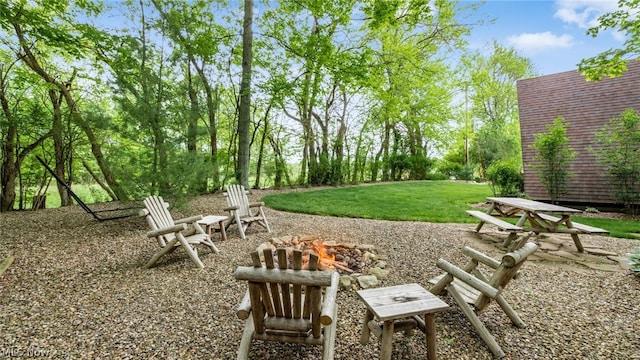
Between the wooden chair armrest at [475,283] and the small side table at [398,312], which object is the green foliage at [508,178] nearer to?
the wooden chair armrest at [475,283]

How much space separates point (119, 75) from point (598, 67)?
9779mm

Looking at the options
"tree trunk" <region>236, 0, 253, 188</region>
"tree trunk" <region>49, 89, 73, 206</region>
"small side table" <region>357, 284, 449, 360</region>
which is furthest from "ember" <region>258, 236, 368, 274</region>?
"tree trunk" <region>49, 89, 73, 206</region>

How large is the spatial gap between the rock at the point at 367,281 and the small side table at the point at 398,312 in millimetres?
770

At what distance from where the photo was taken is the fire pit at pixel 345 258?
289 cm

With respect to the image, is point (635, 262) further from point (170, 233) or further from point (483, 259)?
point (170, 233)

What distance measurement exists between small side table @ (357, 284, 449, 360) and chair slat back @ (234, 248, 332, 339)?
0.41 m

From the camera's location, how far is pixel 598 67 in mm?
5934

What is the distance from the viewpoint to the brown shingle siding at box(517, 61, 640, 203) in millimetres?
7293

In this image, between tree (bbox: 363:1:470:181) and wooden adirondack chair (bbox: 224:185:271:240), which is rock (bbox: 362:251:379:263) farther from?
tree (bbox: 363:1:470:181)

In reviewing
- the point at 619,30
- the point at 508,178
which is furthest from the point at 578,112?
the point at 619,30

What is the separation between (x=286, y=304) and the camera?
1698 mm

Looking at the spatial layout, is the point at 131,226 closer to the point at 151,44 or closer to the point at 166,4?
the point at 151,44

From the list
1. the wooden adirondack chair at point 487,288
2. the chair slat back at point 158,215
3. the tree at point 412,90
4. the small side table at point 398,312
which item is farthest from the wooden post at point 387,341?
the tree at point 412,90

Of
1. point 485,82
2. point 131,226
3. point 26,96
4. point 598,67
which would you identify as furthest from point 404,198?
point 485,82
